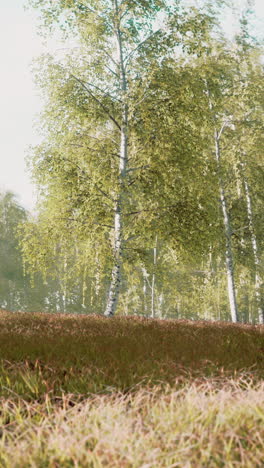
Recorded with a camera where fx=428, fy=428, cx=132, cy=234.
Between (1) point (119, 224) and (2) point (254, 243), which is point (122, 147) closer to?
(1) point (119, 224)

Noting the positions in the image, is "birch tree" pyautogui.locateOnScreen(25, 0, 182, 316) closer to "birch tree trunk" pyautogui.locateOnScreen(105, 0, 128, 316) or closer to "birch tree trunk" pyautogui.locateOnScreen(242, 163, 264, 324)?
"birch tree trunk" pyautogui.locateOnScreen(105, 0, 128, 316)

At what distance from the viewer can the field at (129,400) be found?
7.18 feet

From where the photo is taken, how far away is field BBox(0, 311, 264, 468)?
7.18ft

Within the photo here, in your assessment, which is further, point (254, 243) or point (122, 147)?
point (254, 243)

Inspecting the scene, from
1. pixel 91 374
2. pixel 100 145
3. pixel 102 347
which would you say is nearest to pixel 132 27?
pixel 100 145

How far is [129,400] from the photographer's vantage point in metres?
3.39

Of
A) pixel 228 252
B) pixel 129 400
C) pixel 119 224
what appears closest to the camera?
pixel 129 400

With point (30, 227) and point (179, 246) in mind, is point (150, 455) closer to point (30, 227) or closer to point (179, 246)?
point (179, 246)

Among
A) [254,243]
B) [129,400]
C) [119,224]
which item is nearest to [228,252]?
[254,243]

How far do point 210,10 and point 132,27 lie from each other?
6.67 m

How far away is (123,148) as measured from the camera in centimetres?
1208

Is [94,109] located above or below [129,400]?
above

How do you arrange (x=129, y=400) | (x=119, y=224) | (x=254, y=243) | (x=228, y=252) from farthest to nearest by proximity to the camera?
(x=254, y=243)
(x=228, y=252)
(x=119, y=224)
(x=129, y=400)

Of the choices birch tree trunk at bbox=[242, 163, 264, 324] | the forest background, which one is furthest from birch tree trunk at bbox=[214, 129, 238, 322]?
the forest background
